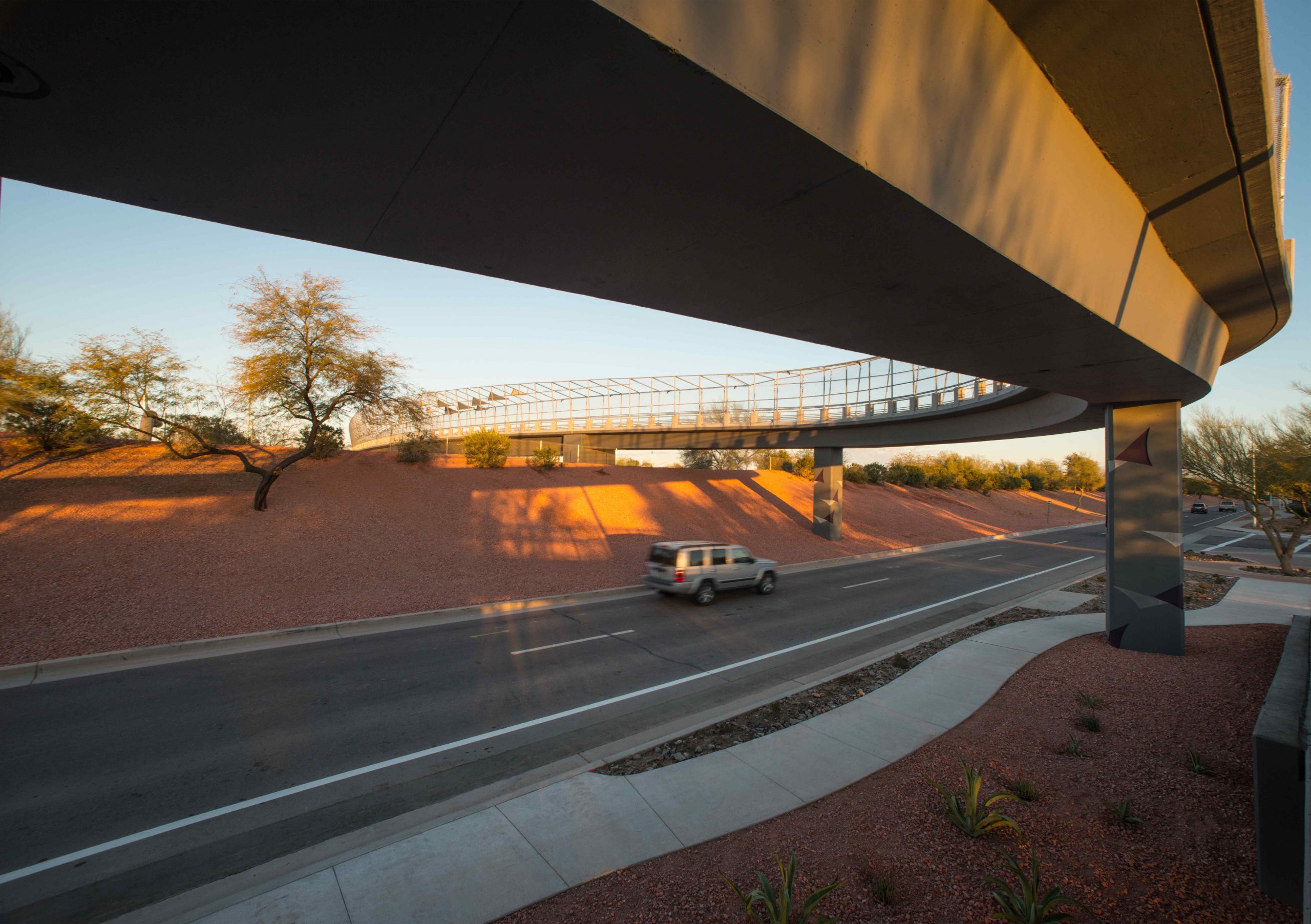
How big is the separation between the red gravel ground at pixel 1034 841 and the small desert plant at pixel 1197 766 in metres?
0.07

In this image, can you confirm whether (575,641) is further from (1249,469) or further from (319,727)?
(1249,469)

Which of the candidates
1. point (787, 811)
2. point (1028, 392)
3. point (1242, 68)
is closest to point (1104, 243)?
point (1242, 68)

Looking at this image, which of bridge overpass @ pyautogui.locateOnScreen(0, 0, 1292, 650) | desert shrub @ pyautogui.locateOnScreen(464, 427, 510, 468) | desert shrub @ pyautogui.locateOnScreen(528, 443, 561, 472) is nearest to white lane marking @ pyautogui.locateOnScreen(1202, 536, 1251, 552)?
bridge overpass @ pyautogui.locateOnScreen(0, 0, 1292, 650)

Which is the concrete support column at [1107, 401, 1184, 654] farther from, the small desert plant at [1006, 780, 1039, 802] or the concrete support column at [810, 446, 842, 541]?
the concrete support column at [810, 446, 842, 541]

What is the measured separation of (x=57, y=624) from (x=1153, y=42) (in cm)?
1844

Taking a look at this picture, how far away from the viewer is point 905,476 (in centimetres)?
5309

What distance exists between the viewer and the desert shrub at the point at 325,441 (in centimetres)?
2148

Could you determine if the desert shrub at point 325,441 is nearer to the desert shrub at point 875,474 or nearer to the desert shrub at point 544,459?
the desert shrub at point 544,459

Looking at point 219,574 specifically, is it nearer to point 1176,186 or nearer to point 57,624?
point 57,624

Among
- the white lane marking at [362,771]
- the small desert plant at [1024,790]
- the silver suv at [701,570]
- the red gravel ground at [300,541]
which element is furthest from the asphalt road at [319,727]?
the small desert plant at [1024,790]

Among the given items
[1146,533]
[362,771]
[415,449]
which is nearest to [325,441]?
[415,449]

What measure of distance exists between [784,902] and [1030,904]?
1.61 metres

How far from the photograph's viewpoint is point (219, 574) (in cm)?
1505

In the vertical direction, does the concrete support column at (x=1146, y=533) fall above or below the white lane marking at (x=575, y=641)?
above
